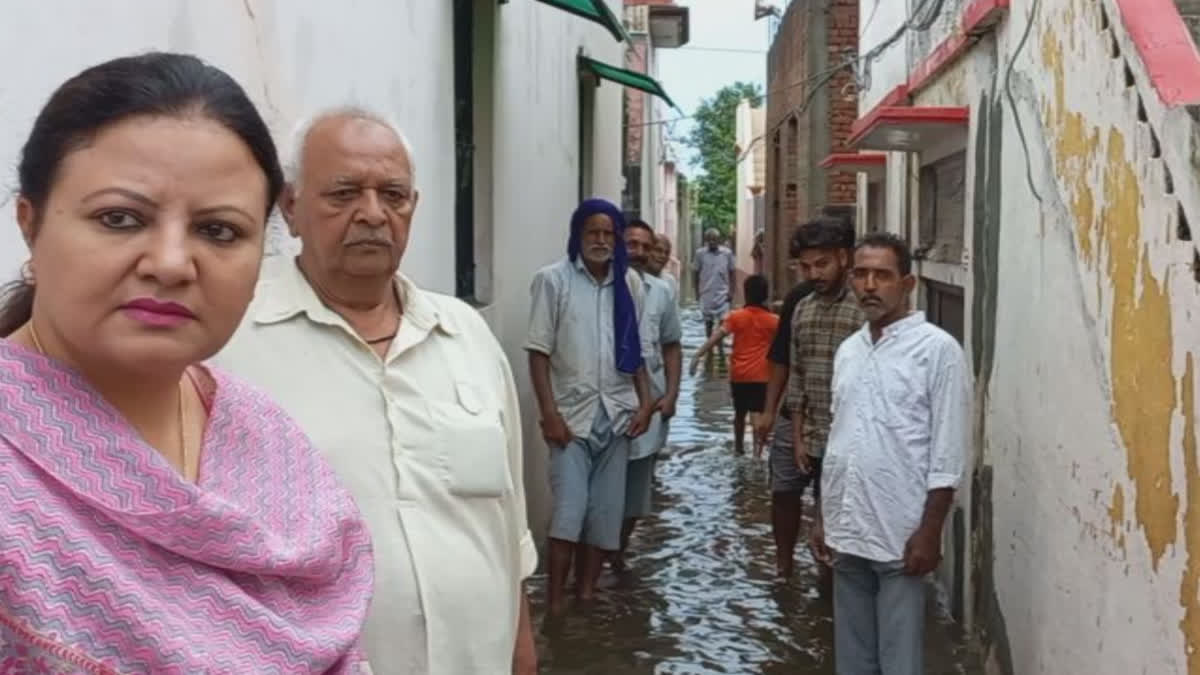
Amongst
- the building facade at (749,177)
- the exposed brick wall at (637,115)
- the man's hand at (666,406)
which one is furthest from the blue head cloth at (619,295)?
the building facade at (749,177)

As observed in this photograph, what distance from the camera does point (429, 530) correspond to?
7.41 ft

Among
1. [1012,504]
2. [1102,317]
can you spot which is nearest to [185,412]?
[1102,317]

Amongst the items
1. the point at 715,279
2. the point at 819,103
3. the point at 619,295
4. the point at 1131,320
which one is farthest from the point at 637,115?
the point at 1131,320

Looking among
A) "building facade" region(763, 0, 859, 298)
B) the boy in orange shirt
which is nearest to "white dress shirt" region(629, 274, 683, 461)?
the boy in orange shirt

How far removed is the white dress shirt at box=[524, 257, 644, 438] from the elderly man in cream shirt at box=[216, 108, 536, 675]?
327 centimetres

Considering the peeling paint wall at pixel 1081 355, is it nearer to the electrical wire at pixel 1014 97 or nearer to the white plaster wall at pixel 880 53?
the electrical wire at pixel 1014 97

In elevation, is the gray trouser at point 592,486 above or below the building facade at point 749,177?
below

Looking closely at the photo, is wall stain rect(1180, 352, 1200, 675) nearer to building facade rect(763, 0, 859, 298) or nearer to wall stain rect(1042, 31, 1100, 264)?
wall stain rect(1042, 31, 1100, 264)

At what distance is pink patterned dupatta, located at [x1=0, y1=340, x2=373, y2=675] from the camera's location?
125 centimetres

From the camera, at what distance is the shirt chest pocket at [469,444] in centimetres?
229

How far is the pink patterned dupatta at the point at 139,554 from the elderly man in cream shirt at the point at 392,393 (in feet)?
2.17

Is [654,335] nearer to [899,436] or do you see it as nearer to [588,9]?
[588,9]

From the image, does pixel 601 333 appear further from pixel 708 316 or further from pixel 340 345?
pixel 708 316

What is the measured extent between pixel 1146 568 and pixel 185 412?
234cm
